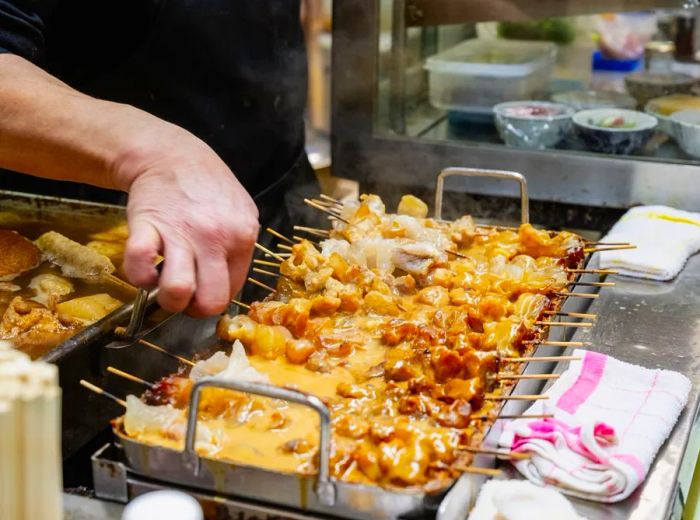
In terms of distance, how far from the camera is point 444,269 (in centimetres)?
276

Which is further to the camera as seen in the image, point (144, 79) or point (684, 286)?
point (144, 79)

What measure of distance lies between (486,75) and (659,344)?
6.20 feet

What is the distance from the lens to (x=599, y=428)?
195cm

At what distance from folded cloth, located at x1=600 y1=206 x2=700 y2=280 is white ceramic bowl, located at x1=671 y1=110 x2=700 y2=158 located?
1.32ft

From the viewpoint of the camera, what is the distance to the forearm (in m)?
2.10

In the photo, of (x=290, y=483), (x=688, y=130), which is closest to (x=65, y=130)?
(x=290, y=483)

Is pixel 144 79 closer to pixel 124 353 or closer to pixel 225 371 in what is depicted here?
pixel 124 353

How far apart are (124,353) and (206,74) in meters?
1.66

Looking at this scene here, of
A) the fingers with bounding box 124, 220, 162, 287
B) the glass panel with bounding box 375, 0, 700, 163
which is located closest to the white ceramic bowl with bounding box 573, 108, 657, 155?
the glass panel with bounding box 375, 0, 700, 163

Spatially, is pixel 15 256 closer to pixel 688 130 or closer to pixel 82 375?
pixel 82 375

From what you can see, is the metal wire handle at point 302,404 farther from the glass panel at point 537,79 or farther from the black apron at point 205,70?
the glass panel at point 537,79

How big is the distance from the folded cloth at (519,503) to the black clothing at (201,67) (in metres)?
2.15

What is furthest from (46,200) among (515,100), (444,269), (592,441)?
(592,441)

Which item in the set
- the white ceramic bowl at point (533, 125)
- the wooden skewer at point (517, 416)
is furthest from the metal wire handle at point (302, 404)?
the white ceramic bowl at point (533, 125)
